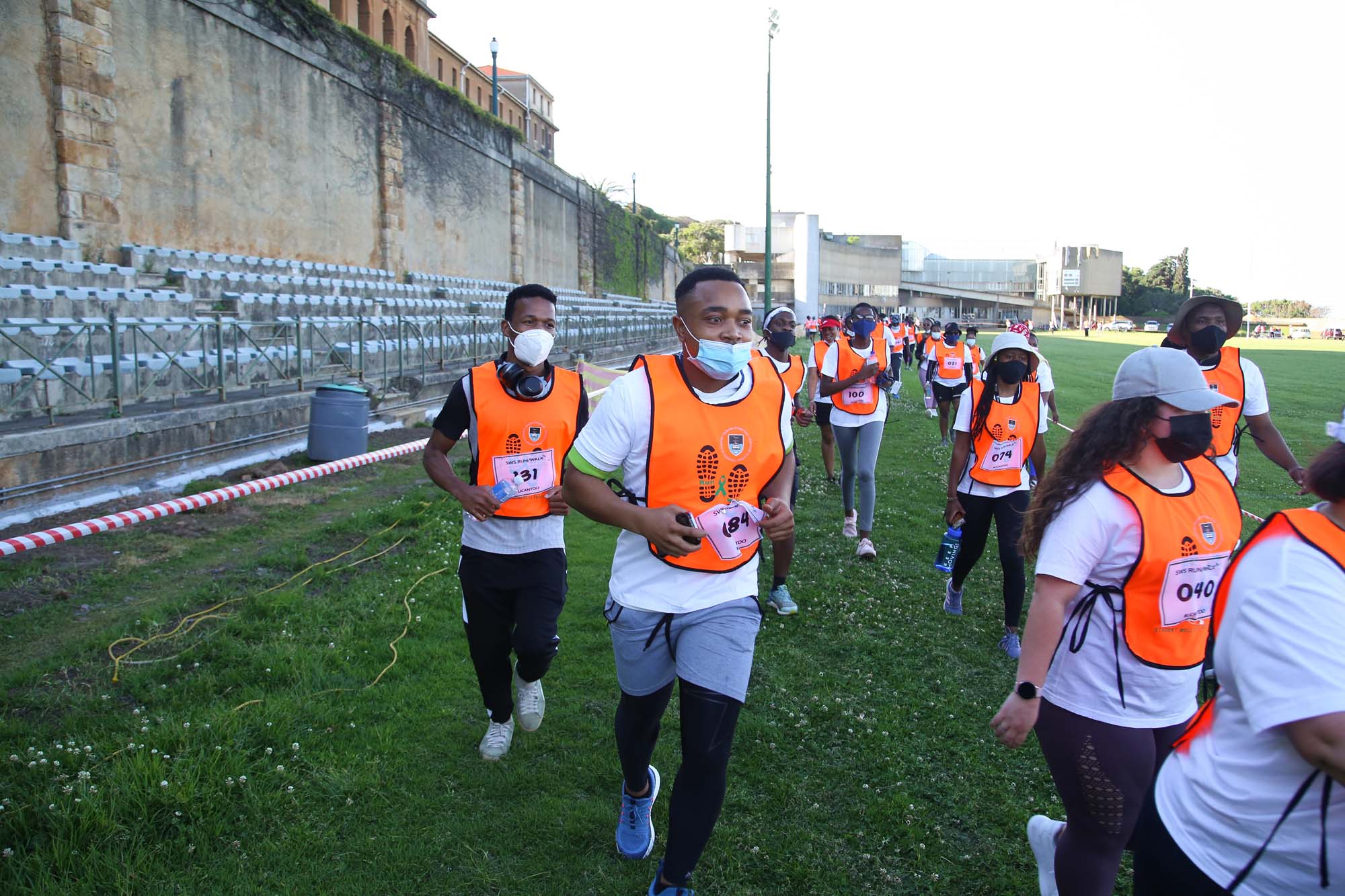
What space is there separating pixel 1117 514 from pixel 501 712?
291 centimetres

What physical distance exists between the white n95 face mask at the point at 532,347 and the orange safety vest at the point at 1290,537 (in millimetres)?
2943

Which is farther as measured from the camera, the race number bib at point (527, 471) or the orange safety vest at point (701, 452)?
the race number bib at point (527, 471)

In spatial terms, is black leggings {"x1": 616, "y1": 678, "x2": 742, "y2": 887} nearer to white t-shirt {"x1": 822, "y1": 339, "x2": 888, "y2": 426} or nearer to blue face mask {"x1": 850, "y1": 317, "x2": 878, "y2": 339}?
white t-shirt {"x1": 822, "y1": 339, "x2": 888, "y2": 426}

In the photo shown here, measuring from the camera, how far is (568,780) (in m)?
3.98

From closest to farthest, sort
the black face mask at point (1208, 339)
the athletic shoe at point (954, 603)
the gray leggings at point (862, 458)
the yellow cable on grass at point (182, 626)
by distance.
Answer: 1. the yellow cable on grass at point (182, 626)
2. the black face mask at point (1208, 339)
3. the athletic shoe at point (954, 603)
4. the gray leggings at point (862, 458)

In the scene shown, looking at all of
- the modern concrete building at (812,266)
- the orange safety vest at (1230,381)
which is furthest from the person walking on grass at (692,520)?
the modern concrete building at (812,266)

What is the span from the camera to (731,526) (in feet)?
9.89

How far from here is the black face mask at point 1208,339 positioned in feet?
17.6

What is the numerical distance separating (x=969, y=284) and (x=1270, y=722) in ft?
413

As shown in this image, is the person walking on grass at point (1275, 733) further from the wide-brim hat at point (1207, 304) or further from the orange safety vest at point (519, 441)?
the wide-brim hat at point (1207, 304)

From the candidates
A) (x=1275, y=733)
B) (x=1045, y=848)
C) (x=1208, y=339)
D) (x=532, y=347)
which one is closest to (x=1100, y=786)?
(x=1045, y=848)

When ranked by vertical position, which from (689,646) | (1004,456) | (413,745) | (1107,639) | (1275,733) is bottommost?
(413,745)

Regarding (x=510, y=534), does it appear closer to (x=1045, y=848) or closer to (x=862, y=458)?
(x=1045, y=848)

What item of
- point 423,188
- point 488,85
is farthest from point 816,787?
point 488,85
